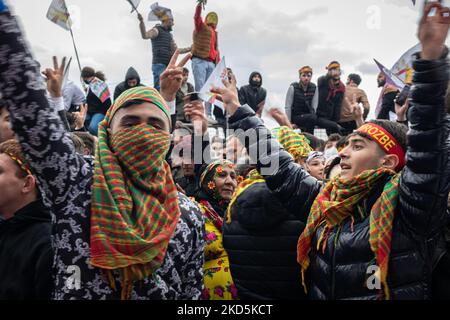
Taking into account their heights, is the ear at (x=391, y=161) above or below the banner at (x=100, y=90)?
below

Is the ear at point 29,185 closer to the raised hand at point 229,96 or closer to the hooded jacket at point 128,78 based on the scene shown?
the raised hand at point 229,96

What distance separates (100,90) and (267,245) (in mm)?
4903

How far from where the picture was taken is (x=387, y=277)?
2279 millimetres

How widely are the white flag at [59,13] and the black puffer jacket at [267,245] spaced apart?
14.4 feet

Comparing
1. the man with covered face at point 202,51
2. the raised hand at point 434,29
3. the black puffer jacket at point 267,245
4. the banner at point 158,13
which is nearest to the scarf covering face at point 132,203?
the black puffer jacket at point 267,245

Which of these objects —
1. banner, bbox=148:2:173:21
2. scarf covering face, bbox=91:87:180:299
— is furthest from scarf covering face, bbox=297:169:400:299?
banner, bbox=148:2:173:21

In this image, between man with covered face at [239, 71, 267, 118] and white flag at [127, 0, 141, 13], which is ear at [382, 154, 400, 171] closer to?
white flag at [127, 0, 141, 13]

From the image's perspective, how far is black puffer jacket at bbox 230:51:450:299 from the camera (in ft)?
6.86

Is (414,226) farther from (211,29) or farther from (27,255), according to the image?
(211,29)

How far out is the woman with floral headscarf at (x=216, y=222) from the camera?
3518 millimetres

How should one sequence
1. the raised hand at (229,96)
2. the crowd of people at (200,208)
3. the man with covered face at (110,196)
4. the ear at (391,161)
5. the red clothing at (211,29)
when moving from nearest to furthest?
the man with covered face at (110,196)
the crowd of people at (200,208)
the ear at (391,161)
the raised hand at (229,96)
the red clothing at (211,29)

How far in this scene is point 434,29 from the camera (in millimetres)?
1936

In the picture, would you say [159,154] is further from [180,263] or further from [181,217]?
[180,263]
